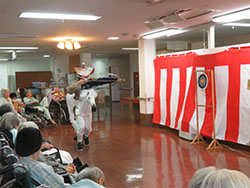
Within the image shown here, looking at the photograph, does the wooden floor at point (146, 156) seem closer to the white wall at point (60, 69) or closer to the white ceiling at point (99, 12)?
the white ceiling at point (99, 12)

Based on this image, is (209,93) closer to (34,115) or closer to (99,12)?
(99,12)

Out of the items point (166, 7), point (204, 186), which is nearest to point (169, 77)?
point (166, 7)

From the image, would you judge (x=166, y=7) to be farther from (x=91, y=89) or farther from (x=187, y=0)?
(x=91, y=89)

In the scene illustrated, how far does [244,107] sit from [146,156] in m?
1.99

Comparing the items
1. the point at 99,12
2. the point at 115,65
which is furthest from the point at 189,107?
the point at 115,65

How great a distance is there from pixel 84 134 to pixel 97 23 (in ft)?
7.69

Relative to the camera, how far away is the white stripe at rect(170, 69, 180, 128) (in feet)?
23.8

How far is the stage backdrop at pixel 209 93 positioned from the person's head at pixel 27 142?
167 inches

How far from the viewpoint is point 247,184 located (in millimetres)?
1195

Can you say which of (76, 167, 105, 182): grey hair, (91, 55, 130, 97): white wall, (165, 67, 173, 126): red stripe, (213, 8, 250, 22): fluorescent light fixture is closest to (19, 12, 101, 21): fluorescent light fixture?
(213, 8, 250, 22): fluorescent light fixture

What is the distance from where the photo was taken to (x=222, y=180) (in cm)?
120

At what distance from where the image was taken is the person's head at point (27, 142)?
226cm

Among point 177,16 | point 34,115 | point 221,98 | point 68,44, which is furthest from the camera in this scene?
point 34,115

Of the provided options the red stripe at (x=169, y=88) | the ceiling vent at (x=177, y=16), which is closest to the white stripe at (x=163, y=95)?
the red stripe at (x=169, y=88)
